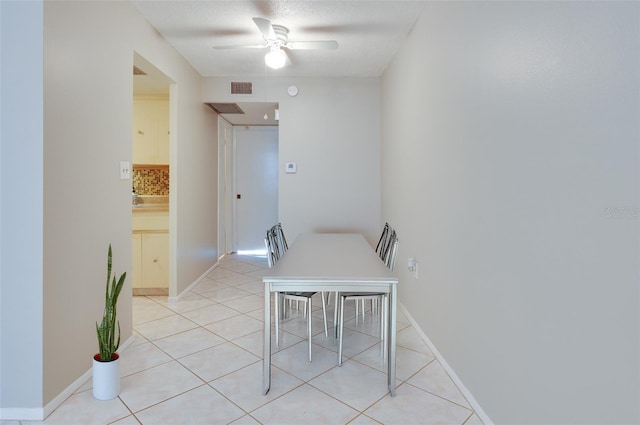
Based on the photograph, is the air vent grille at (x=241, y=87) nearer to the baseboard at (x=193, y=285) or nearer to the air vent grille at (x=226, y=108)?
the air vent grille at (x=226, y=108)

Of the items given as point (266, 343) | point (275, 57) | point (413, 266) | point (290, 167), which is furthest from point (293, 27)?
point (266, 343)

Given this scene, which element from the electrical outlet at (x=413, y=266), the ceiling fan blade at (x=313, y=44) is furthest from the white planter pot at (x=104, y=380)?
the ceiling fan blade at (x=313, y=44)

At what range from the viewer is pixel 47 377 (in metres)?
1.94

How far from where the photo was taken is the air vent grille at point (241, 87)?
484 cm

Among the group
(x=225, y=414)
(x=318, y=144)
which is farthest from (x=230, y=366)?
(x=318, y=144)

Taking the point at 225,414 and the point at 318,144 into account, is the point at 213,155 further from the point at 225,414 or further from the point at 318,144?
the point at 225,414

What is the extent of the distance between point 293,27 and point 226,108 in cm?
224

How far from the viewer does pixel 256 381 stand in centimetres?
229

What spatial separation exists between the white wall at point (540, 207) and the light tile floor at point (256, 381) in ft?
0.91

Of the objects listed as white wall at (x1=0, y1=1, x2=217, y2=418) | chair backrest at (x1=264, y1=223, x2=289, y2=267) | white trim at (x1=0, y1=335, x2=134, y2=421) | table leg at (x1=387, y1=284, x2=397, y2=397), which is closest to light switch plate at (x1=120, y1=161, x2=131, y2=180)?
white wall at (x1=0, y1=1, x2=217, y2=418)

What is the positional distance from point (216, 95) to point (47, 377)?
12.2 ft

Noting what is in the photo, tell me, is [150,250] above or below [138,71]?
below

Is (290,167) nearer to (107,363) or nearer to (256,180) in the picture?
(256,180)

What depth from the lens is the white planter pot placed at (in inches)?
81.7
